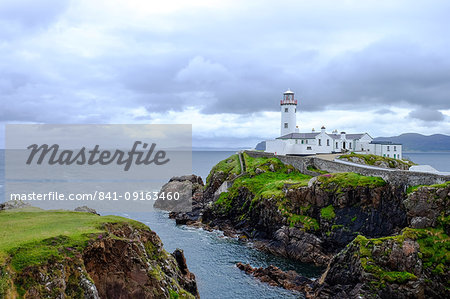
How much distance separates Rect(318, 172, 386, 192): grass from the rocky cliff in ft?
0.44

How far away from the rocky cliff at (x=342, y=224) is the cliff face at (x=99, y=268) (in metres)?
16.3

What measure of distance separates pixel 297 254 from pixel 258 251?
5.82 m

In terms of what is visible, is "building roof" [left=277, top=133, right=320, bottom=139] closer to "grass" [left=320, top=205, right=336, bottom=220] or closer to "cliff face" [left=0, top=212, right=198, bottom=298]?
"grass" [left=320, top=205, right=336, bottom=220]

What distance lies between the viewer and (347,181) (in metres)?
51.2

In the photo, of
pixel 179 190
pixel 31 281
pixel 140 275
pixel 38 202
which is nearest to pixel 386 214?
pixel 140 275

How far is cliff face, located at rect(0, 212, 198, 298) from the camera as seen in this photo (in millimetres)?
19219

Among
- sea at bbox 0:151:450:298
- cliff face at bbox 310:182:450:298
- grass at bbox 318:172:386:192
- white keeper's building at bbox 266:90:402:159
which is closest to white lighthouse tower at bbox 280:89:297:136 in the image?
white keeper's building at bbox 266:90:402:159

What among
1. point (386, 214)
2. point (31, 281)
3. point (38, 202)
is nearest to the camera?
point (31, 281)

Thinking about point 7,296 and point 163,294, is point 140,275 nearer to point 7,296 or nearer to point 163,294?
point 163,294

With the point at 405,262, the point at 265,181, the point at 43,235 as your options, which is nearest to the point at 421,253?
the point at 405,262

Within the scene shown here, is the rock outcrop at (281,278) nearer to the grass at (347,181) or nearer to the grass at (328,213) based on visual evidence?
the grass at (328,213)

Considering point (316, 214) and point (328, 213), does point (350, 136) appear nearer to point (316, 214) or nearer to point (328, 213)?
point (316, 214)

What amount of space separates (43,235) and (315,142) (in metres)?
71.6

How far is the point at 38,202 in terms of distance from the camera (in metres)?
89.9
